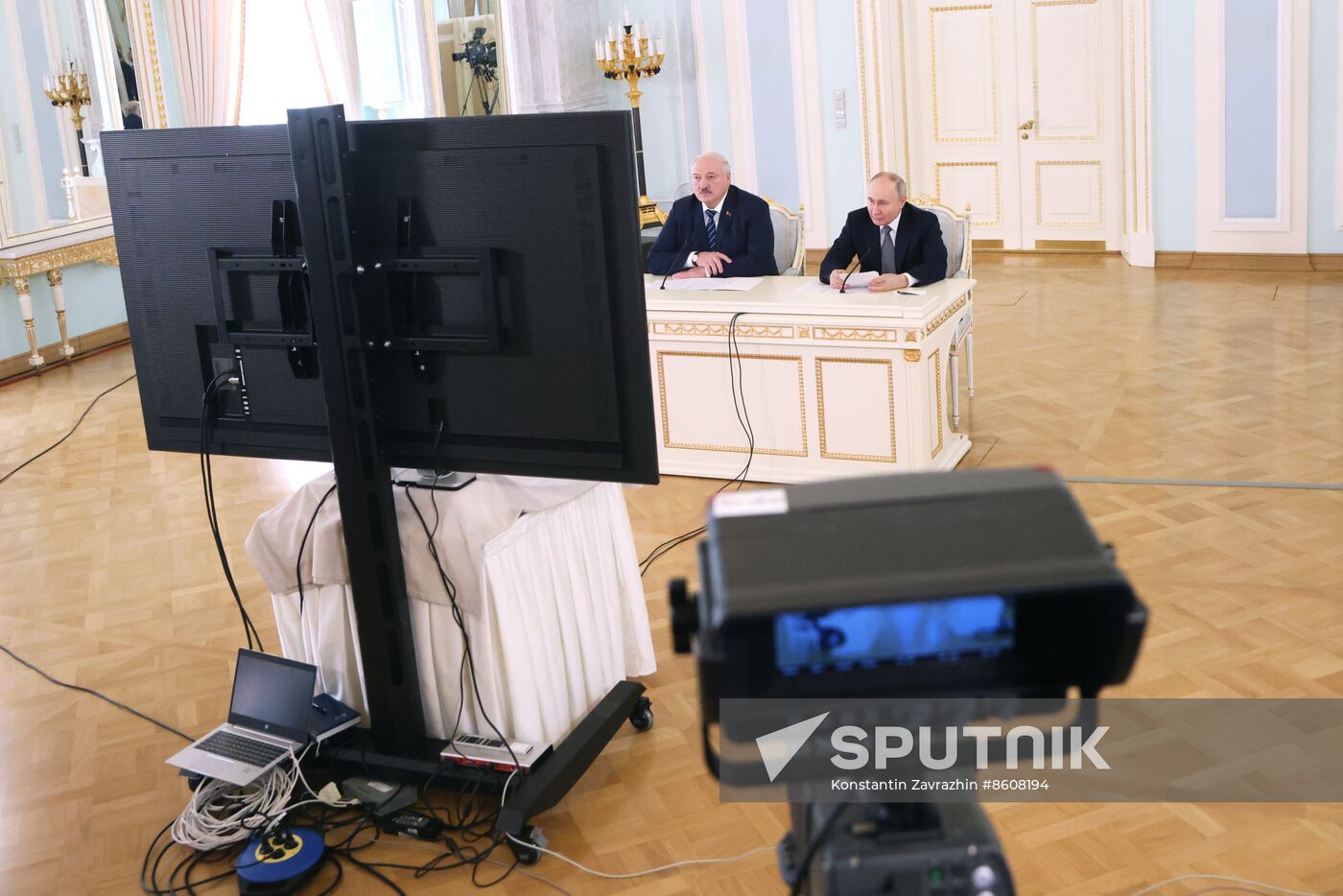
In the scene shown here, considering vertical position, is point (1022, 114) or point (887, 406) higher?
point (1022, 114)

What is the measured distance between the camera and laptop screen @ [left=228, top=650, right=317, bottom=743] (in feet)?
11.7

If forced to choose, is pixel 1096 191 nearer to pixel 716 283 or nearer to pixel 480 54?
pixel 480 54

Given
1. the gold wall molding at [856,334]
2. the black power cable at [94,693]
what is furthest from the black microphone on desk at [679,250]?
the black power cable at [94,693]

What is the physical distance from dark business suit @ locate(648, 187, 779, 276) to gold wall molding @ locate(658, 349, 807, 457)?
65cm

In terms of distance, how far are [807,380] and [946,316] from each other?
673 millimetres

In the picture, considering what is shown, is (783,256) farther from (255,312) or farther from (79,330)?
(79,330)

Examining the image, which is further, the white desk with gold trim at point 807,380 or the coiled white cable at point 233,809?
the white desk with gold trim at point 807,380

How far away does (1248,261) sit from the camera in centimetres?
922

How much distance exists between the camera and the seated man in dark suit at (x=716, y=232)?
20.3 feet

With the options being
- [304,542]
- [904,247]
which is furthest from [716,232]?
[304,542]

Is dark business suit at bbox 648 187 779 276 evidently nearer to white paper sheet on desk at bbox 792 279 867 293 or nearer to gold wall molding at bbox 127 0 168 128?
white paper sheet on desk at bbox 792 279 867 293

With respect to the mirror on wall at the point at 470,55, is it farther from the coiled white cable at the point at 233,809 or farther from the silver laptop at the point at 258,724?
the coiled white cable at the point at 233,809

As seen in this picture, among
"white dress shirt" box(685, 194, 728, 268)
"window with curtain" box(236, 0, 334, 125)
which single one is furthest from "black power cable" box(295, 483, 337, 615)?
"window with curtain" box(236, 0, 334, 125)

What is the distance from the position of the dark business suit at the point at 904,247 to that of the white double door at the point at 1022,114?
4.48 meters
